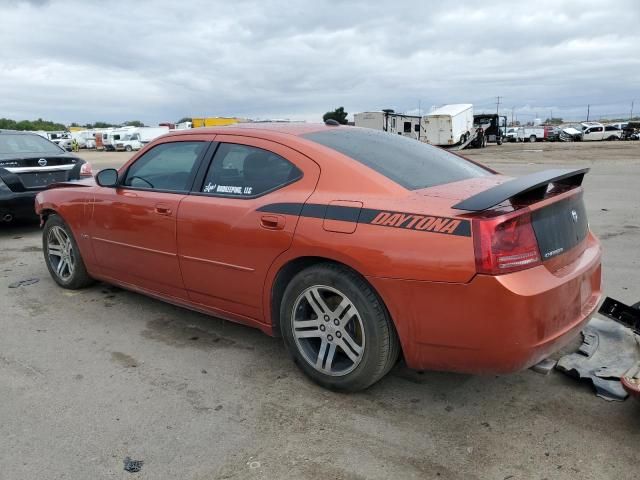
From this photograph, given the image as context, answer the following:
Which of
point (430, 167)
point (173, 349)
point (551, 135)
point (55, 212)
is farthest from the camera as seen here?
point (551, 135)

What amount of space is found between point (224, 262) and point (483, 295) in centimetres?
168

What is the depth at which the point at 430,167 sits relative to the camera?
3.41 meters

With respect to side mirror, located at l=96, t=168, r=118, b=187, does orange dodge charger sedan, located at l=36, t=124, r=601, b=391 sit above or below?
below

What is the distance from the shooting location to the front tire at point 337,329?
2.85m

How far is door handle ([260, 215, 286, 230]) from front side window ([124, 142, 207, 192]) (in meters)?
0.83

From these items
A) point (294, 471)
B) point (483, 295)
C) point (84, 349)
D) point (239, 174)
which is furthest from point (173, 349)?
point (483, 295)

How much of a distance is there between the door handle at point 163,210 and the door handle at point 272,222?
892 millimetres

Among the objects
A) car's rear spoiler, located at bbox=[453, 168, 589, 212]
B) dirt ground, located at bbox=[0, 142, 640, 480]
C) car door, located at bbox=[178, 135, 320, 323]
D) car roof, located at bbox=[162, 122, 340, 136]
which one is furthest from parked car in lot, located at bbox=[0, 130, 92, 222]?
car's rear spoiler, located at bbox=[453, 168, 589, 212]

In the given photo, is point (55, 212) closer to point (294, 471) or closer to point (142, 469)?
point (142, 469)

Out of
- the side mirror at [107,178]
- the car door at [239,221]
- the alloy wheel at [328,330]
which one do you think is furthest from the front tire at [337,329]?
the side mirror at [107,178]

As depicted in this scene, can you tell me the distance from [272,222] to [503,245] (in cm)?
132

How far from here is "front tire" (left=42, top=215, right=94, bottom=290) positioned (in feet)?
16.1

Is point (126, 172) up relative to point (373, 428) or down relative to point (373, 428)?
up

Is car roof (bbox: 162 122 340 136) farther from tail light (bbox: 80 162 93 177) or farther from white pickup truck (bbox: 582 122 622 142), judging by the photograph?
white pickup truck (bbox: 582 122 622 142)
